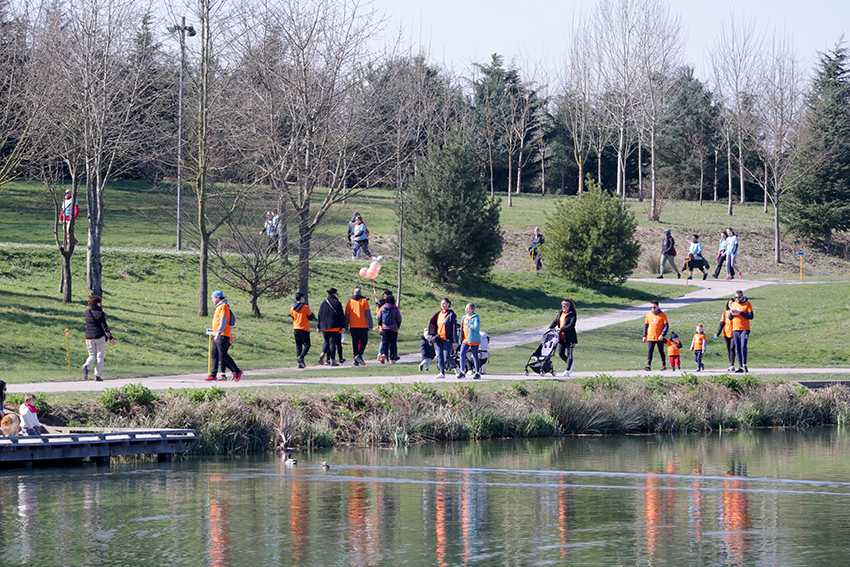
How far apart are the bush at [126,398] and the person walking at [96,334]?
3.16 metres

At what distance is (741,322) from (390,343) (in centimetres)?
850

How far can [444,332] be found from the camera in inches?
899

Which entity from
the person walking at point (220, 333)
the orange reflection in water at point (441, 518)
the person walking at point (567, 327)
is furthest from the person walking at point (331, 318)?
the orange reflection in water at point (441, 518)

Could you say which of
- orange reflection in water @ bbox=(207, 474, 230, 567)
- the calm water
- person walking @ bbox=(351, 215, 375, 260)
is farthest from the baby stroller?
person walking @ bbox=(351, 215, 375, 260)

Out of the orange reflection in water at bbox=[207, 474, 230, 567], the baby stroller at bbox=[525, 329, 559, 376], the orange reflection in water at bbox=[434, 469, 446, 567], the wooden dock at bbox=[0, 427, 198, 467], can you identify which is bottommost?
the orange reflection in water at bbox=[434, 469, 446, 567]

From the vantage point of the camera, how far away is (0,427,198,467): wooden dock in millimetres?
16141

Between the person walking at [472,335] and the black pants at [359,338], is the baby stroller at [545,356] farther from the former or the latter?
the black pants at [359,338]

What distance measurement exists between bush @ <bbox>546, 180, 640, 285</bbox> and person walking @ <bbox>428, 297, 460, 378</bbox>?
20.1 m

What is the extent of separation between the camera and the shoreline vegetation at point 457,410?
1828 cm

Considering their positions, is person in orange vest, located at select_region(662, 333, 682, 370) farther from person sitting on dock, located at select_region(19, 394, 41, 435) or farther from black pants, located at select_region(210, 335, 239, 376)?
person sitting on dock, located at select_region(19, 394, 41, 435)

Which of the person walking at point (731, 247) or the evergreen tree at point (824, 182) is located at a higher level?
the evergreen tree at point (824, 182)

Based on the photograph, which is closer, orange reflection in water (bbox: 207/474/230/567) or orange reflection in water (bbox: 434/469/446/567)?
orange reflection in water (bbox: 207/474/230/567)

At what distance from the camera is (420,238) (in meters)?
40.6

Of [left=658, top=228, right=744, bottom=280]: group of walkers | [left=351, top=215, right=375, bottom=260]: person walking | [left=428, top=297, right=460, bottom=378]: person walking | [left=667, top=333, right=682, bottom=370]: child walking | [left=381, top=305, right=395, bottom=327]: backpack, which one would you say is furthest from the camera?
[left=658, top=228, right=744, bottom=280]: group of walkers
